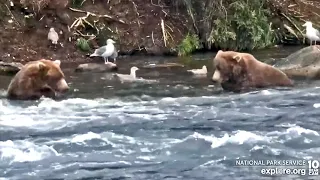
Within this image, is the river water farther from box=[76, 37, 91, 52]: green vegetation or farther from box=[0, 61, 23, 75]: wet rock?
box=[76, 37, 91, 52]: green vegetation

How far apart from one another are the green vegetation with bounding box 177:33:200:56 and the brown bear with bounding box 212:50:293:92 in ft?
23.2

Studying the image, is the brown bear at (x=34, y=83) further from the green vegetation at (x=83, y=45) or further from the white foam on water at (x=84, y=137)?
the green vegetation at (x=83, y=45)

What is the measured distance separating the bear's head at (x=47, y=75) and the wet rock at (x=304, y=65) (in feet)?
16.3

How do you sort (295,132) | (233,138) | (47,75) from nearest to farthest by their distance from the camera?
(233,138), (295,132), (47,75)

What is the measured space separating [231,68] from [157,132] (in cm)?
395

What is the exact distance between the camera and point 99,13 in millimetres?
20625

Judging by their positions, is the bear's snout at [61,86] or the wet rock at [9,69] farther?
the wet rock at [9,69]

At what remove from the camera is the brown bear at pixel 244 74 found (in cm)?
1272

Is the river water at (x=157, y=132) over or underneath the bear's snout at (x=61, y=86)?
underneath

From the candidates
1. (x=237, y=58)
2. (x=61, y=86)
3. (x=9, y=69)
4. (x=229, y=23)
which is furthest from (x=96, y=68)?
(x=229, y=23)

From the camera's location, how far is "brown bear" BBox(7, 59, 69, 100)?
12.1 metres

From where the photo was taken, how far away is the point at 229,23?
67.2 feet

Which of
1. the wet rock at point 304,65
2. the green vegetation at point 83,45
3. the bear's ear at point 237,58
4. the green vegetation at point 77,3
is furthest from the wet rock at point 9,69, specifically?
the wet rock at point 304,65

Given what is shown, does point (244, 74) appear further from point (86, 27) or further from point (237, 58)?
point (86, 27)
